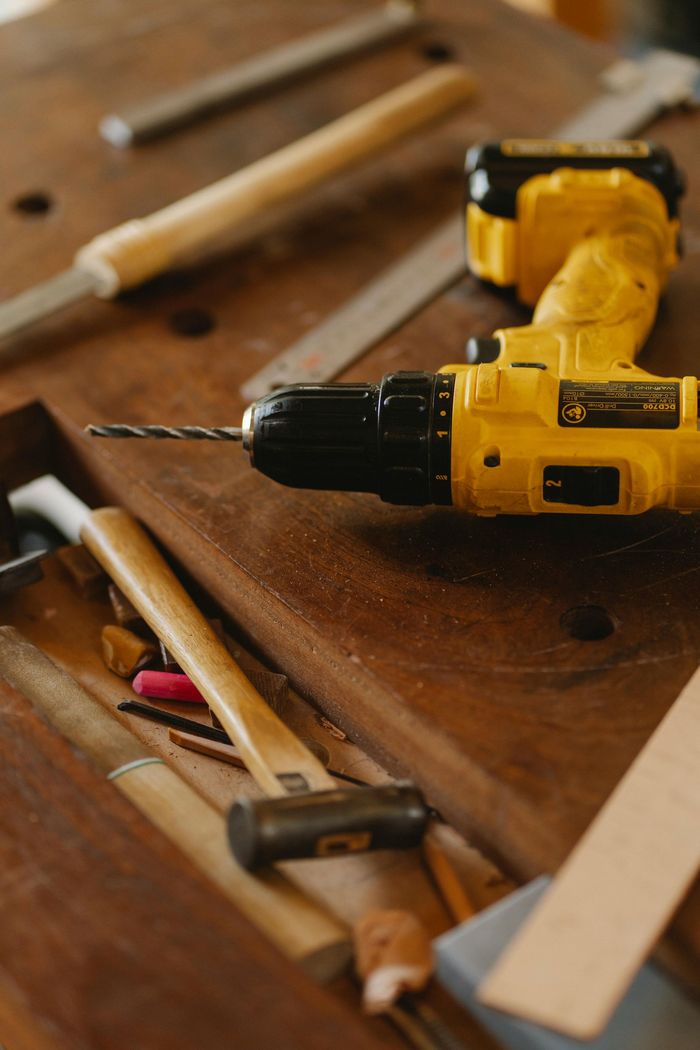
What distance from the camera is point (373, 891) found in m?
0.92

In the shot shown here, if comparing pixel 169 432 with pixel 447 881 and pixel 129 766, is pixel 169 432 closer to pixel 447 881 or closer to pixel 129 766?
pixel 129 766

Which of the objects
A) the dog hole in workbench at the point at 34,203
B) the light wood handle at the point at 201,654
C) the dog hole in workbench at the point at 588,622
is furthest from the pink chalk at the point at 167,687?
the dog hole in workbench at the point at 34,203

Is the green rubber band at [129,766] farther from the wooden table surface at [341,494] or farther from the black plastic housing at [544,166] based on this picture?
the black plastic housing at [544,166]

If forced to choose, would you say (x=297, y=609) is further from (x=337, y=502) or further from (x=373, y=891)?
(x=373, y=891)

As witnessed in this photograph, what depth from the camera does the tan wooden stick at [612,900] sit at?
2.40 ft

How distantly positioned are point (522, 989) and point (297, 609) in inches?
16.8

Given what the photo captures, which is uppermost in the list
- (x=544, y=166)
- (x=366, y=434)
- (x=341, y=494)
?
(x=544, y=166)

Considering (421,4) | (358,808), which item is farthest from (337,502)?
(421,4)

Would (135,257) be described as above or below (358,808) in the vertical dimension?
above

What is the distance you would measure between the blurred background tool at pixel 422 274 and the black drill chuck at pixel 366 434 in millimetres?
256

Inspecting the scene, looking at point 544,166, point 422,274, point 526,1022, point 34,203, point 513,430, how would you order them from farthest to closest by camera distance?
point 34,203 → point 422,274 → point 544,166 → point 513,430 → point 526,1022

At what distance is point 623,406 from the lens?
1002 millimetres

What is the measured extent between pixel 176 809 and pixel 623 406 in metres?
0.54

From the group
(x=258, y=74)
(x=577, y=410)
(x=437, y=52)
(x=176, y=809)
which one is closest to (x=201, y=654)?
(x=176, y=809)
